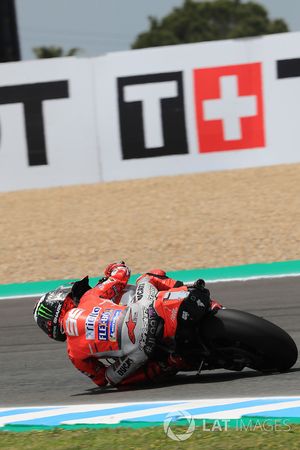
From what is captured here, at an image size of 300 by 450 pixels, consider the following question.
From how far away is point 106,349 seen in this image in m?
6.83

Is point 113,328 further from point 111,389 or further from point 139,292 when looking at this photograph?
point 111,389

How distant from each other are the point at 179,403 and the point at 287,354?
0.85 m

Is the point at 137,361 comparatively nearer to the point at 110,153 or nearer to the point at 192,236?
the point at 192,236

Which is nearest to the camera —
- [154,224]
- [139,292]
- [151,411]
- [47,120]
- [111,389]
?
[151,411]

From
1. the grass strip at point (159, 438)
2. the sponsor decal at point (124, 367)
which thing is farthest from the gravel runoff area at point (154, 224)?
the grass strip at point (159, 438)

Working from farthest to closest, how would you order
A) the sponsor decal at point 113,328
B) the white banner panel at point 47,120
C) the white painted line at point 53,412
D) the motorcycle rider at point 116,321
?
the white banner panel at point 47,120 < the sponsor decal at point 113,328 < the motorcycle rider at point 116,321 < the white painted line at point 53,412

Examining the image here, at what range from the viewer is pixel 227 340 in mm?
6531

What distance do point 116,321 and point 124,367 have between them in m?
0.35

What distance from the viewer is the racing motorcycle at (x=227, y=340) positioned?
6.52 metres

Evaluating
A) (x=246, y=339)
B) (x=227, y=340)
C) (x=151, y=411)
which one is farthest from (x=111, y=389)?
(x=246, y=339)

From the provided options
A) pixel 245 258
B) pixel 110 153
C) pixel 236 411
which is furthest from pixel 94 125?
pixel 236 411

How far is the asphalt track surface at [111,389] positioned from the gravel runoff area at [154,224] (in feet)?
7.47

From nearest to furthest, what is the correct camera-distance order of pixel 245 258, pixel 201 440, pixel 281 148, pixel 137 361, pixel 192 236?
pixel 201 440, pixel 137 361, pixel 245 258, pixel 192 236, pixel 281 148

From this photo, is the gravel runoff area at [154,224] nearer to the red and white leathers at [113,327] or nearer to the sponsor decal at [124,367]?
the red and white leathers at [113,327]
